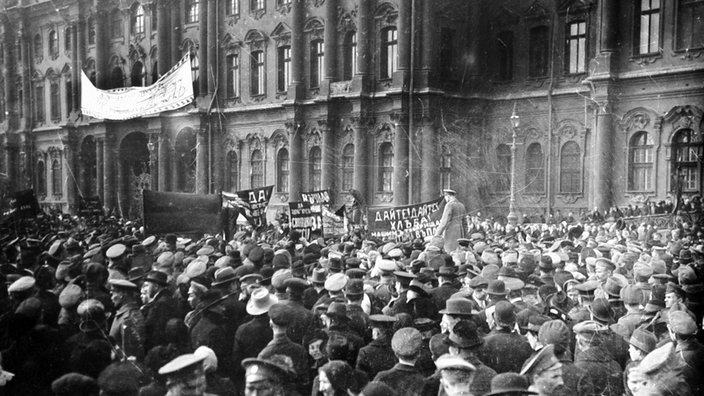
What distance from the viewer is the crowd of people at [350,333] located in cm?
480

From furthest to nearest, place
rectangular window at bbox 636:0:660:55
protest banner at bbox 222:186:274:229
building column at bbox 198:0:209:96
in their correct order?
building column at bbox 198:0:209:96 < rectangular window at bbox 636:0:660:55 < protest banner at bbox 222:186:274:229

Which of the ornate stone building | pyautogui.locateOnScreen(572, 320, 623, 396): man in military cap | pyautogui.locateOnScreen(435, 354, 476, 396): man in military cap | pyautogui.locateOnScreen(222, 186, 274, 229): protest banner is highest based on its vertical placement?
the ornate stone building

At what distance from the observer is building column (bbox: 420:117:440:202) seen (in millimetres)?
29359

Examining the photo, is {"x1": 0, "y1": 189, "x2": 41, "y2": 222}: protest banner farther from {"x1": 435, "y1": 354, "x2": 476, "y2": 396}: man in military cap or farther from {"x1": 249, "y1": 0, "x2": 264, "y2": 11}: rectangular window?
{"x1": 249, "y1": 0, "x2": 264, "y2": 11}: rectangular window

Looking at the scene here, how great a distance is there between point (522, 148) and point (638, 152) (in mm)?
5128

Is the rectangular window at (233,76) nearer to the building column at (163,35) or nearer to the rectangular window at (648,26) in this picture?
the building column at (163,35)

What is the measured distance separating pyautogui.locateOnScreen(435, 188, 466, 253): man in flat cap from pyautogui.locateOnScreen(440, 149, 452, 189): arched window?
14.3 meters

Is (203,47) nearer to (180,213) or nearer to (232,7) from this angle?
(232,7)

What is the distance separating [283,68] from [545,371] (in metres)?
31.7

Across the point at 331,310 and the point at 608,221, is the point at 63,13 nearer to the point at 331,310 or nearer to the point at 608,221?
the point at 608,221

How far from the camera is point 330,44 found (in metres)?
32.1

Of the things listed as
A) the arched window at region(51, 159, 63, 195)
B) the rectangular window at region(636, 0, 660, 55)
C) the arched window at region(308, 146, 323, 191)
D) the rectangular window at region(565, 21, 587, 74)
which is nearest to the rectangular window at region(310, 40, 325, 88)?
the arched window at region(308, 146, 323, 191)

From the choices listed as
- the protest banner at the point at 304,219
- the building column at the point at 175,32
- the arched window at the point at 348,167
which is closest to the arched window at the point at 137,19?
the building column at the point at 175,32

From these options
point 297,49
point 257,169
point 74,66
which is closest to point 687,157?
point 297,49
